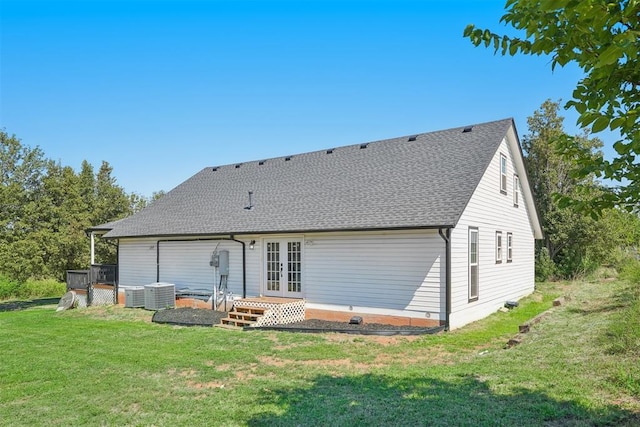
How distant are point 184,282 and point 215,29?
8.91 meters

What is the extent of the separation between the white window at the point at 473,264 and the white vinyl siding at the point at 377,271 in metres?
1.79

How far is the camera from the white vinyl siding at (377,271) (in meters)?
11.2

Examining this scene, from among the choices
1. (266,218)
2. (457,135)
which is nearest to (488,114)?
(457,135)

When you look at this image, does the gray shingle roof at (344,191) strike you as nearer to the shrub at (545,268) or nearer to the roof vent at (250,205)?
the roof vent at (250,205)

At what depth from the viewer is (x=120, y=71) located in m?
15.4

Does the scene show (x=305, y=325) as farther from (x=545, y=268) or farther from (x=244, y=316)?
(x=545, y=268)

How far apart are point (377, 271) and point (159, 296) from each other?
8.34 m

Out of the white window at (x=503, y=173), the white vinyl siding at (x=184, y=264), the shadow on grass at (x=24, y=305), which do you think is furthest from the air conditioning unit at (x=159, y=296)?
the white window at (x=503, y=173)

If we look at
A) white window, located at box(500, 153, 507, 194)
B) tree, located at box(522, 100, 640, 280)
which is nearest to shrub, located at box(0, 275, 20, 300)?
white window, located at box(500, 153, 507, 194)

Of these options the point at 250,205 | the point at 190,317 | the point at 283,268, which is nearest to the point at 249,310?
the point at 283,268

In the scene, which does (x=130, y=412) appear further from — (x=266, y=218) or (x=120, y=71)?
(x=120, y=71)

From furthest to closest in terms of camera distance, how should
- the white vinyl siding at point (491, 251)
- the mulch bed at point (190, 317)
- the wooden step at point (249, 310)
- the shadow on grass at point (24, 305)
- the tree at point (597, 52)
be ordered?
the shadow on grass at point (24, 305), the mulch bed at point (190, 317), the wooden step at point (249, 310), the white vinyl siding at point (491, 251), the tree at point (597, 52)

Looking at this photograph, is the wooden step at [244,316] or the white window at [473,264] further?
the wooden step at [244,316]

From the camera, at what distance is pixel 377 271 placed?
1191 cm
